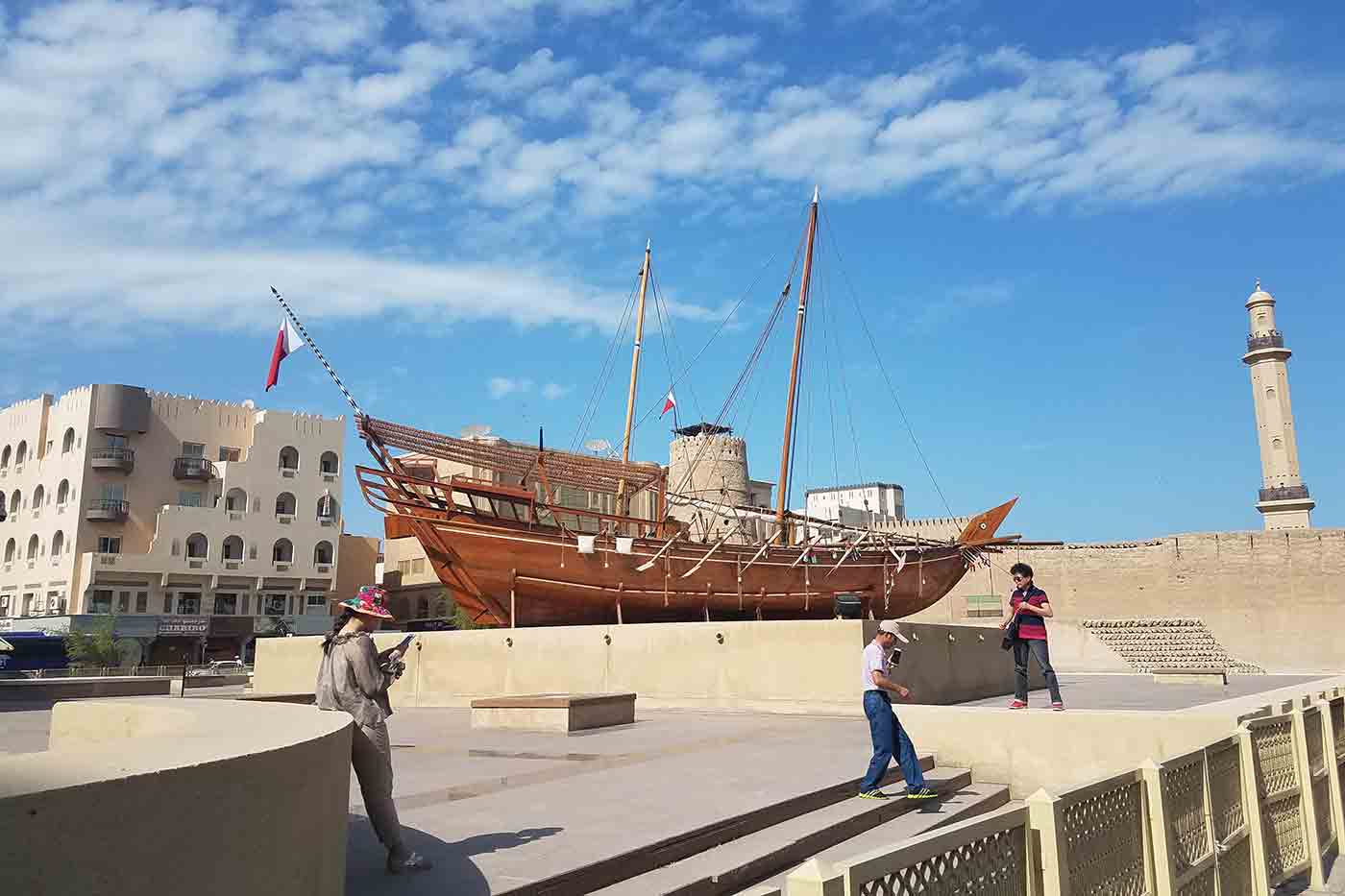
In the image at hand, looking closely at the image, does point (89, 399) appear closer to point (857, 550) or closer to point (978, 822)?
point (857, 550)

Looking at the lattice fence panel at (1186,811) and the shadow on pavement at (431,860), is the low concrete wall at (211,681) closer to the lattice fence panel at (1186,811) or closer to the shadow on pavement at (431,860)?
the shadow on pavement at (431,860)

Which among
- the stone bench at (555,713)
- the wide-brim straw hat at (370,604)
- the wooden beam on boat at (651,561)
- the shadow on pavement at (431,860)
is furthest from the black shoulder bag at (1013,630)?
the wooden beam on boat at (651,561)

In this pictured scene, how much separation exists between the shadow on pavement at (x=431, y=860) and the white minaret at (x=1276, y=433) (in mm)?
60189

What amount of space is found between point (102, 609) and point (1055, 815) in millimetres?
43482

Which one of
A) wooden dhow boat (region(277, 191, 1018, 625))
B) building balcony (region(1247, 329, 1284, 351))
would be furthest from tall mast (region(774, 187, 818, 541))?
building balcony (region(1247, 329, 1284, 351))

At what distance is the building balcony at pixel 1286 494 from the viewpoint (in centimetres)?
5422

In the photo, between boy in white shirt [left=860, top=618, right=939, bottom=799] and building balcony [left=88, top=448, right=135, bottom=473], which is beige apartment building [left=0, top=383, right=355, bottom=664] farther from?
boy in white shirt [left=860, top=618, right=939, bottom=799]

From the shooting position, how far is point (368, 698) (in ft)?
16.1

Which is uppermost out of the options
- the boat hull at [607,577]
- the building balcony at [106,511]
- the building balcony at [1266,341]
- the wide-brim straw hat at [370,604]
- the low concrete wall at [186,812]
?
the building balcony at [1266,341]

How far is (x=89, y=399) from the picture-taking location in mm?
40250

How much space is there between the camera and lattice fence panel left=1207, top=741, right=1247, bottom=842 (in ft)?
18.1

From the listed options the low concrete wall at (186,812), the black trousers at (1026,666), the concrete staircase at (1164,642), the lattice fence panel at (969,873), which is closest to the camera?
the low concrete wall at (186,812)

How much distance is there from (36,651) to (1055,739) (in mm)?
39213

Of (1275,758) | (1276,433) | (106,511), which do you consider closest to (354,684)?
(1275,758)
